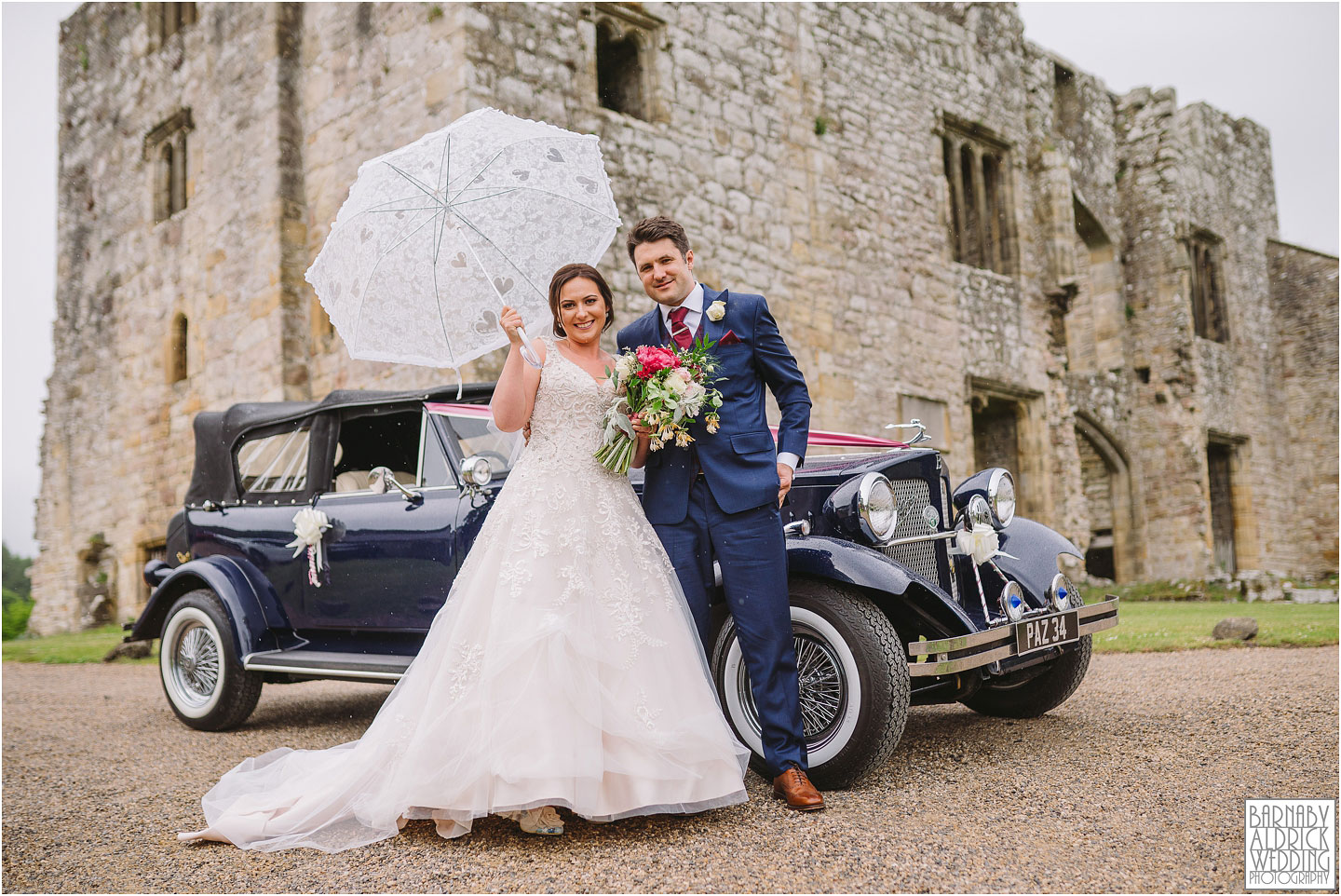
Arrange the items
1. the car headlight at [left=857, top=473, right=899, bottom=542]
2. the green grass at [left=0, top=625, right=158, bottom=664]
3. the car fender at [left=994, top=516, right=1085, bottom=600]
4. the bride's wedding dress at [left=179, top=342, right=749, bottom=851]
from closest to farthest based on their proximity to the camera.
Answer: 1. the bride's wedding dress at [left=179, top=342, right=749, bottom=851]
2. the car headlight at [left=857, top=473, right=899, bottom=542]
3. the car fender at [left=994, top=516, right=1085, bottom=600]
4. the green grass at [left=0, top=625, right=158, bottom=664]

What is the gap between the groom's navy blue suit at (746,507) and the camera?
3.18m

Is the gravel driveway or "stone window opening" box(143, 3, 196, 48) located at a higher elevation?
"stone window opening" box(143, 3, 196, 48)

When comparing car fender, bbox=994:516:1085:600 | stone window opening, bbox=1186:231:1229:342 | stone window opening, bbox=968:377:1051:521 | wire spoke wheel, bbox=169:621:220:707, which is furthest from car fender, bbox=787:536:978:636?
stone window opening, bbox=1186:231:1229:342

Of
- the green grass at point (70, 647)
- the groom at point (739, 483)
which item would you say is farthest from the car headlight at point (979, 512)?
the green grass at point (70, 647)

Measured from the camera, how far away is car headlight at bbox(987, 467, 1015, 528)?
4.29m

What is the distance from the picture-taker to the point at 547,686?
281cm

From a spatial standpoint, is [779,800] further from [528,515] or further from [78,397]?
[78,397]

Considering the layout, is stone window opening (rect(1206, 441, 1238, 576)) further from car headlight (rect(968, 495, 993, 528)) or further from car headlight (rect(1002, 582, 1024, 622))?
car headlight (rect(1002, 582, 1024, 622))

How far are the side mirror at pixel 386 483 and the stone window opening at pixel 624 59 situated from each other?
620 cm

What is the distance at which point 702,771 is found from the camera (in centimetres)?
288

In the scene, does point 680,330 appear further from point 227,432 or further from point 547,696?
point 227,432

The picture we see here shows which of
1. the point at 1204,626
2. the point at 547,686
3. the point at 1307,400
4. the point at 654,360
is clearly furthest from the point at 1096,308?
the point at 547,686

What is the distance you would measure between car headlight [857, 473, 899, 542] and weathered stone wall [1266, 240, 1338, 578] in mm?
18329

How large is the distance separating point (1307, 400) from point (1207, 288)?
3.12m
